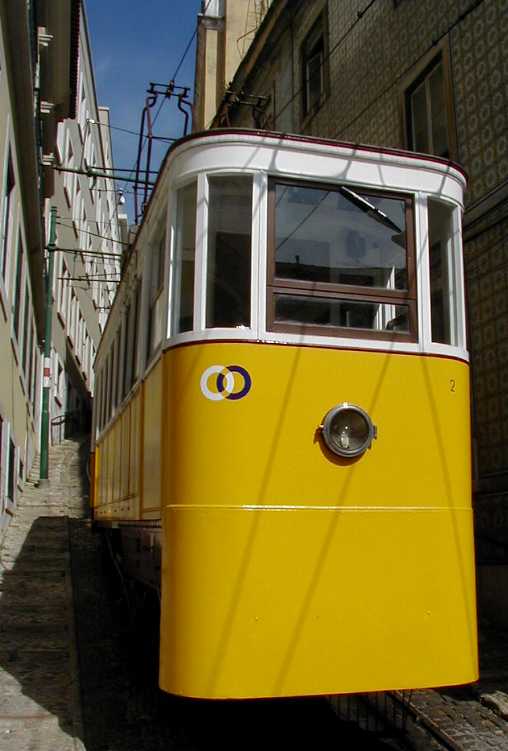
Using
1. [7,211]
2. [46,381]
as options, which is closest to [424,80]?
[7,211]

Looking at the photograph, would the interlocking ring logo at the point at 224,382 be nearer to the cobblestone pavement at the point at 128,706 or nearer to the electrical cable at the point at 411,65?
the cobblestone pavement at the point at 128,706

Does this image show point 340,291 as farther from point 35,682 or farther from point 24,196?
point 24,196

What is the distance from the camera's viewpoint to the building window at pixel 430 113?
31.8ft

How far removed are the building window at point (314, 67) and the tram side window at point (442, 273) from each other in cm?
965

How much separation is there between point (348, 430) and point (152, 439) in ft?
4.03

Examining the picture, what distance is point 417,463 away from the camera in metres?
4.38

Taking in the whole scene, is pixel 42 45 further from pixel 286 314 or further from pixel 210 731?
pixel 210 731

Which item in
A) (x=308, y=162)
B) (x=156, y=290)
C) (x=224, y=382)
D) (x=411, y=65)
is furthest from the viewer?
(x=411, y=65)

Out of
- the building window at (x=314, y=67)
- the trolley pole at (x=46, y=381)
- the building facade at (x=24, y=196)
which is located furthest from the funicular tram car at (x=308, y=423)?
the trolley pole at (x=46, y=381)

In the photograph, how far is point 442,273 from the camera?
485cm

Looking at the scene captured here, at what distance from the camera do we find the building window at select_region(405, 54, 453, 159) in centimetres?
969

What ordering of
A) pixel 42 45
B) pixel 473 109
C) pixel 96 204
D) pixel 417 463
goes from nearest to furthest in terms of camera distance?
pixel 417 463
pixel 473 109
pixel 42 45
pixel 96 204

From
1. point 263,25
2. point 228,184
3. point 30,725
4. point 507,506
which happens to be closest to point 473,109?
point 507,506

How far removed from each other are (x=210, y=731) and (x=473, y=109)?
23.2 ft
